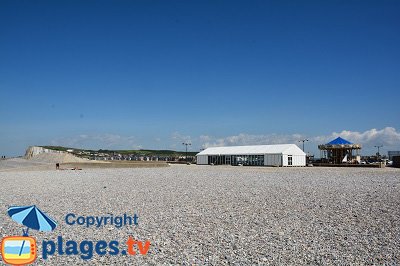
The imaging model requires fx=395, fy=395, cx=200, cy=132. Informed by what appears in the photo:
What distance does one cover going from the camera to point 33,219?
10469 mm

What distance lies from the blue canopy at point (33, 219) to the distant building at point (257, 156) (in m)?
44.2

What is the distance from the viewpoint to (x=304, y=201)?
14.5 meters

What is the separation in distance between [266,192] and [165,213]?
667cm

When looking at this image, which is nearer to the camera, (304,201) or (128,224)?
(128,224)

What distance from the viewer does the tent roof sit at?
54094mm

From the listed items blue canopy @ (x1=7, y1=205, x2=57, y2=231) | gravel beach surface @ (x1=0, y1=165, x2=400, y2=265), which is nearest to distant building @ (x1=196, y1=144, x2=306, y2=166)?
gravel beach surface @ (x1=0, y1=165, x2=400, y2=265)

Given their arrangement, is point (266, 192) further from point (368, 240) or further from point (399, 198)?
point (368, 240)

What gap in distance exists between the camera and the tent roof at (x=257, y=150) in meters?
54.1

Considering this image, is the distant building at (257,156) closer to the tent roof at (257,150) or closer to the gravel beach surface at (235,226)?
the tent roof at (257,150)

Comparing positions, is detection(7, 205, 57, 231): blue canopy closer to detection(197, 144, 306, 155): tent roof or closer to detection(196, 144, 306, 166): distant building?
detection(196, 144, 306, 166): distant building

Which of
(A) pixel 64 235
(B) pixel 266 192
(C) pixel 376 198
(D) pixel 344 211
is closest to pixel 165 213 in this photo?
(A) pixel 64 235

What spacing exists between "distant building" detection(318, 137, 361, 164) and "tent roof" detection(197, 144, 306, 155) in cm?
391

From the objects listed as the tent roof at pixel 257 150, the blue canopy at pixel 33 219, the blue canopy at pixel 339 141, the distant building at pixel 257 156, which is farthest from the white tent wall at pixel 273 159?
the blue canopy at pixel 33 219

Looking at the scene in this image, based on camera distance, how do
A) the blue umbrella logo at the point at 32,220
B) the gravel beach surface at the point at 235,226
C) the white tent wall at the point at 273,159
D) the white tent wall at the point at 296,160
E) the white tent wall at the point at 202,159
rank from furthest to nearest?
the white tent wall at the point at 202,159
the white tent wall at the point at 296,160
the white tent wall at the point at 273,159
the blue umbrella logo at the point at 32,220
the gravel beach surface at the point at 235,226
